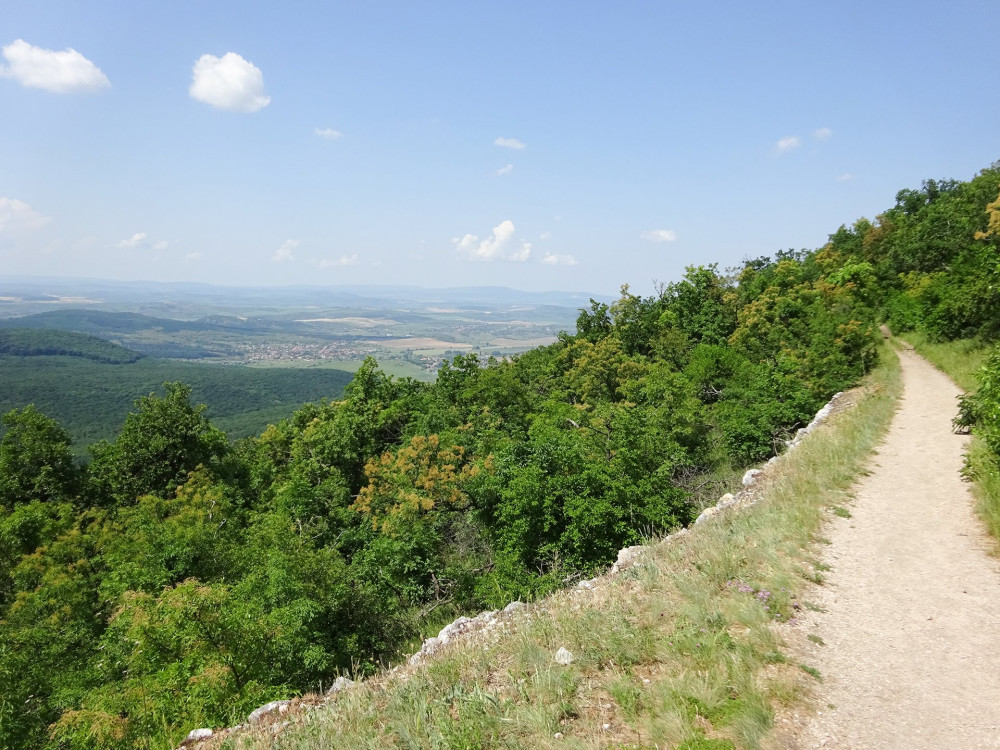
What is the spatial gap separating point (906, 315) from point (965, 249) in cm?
640

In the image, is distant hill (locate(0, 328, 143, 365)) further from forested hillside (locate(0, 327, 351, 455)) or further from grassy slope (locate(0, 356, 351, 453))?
grassy slope (locate(0, 356, 351, 453))

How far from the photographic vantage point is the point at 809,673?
516 centimetres

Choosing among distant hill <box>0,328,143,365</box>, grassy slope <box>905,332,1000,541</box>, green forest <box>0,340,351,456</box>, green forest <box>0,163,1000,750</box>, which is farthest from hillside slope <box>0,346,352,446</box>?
grassy slope <box>905,332,1000,541</box>

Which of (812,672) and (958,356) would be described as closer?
(812,672)

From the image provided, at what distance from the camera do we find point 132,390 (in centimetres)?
12325

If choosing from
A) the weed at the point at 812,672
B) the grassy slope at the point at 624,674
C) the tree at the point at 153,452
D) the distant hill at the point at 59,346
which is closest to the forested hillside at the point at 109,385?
the distant hill at the point at 59,346

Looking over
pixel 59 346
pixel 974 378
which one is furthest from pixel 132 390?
pixel 974 378

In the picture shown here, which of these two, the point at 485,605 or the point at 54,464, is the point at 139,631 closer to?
the point at 485,605

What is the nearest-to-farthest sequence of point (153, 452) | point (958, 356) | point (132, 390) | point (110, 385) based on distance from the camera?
point (958, 356), point (153, 452), point (132, 390), point (110, 385)

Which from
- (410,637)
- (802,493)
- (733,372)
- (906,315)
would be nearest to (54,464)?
(410,637)

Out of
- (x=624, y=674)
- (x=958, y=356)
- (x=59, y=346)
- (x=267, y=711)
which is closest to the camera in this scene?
(x=624, y=674)

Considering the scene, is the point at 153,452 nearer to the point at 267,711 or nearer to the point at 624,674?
the point at 267,711

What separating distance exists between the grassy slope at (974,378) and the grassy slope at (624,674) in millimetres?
3075

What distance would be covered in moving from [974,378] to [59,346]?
250 meters
